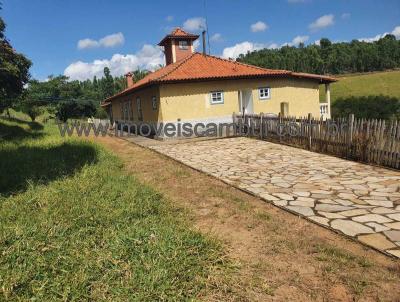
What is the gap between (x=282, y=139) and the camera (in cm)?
1351

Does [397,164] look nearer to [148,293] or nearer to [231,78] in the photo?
[148,293]

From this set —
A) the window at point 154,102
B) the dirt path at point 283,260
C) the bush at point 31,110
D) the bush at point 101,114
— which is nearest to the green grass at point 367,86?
the window at point 154,102

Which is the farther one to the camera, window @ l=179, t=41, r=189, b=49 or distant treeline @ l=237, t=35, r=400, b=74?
distant treeline @ l=237, t=35, r=400, b=74

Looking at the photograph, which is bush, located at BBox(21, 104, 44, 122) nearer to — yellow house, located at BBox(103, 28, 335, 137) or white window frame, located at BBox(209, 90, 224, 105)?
yellow house, located at BBox(103, 28, 335, 137)

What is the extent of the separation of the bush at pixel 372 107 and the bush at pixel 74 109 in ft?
129

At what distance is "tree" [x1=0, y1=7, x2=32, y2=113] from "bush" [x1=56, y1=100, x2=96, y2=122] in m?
32.4

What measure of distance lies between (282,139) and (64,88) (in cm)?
5288

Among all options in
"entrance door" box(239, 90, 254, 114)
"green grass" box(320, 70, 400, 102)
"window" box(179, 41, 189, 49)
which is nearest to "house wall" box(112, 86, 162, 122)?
"entrance door" box(239, 90, 254, 114)

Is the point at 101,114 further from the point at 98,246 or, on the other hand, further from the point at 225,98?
the point at 98,246

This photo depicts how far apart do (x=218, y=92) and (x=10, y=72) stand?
10858 mm

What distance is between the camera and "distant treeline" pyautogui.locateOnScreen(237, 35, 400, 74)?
9050cm

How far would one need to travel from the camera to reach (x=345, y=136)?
387 inches

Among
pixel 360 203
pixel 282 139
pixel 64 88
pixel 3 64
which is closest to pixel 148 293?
pixel 360 203

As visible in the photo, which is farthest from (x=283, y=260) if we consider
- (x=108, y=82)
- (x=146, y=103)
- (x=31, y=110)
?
(x=108, y=82)
